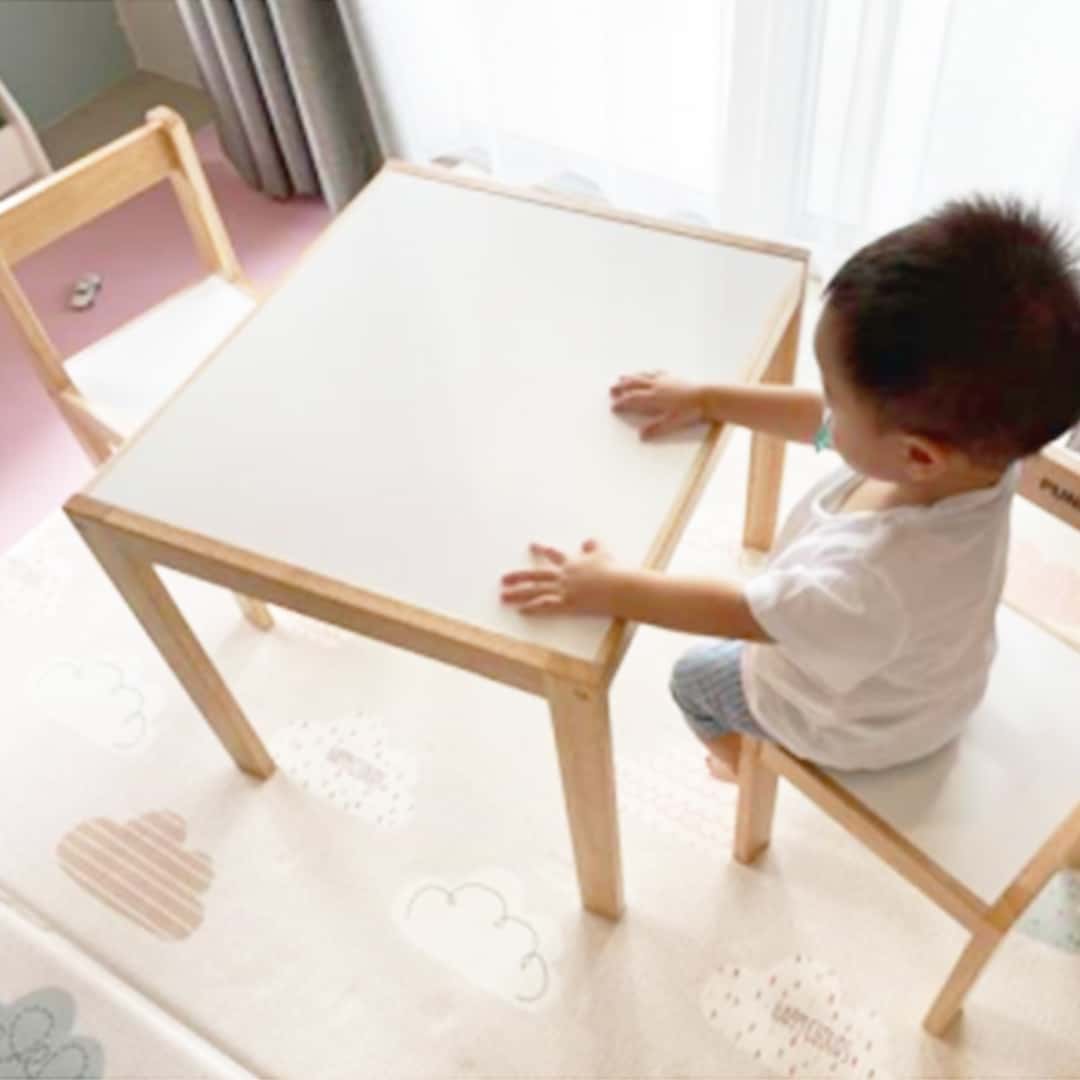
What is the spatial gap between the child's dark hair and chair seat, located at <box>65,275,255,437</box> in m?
0.96

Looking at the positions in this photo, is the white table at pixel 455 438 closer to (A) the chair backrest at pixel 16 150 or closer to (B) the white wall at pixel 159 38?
(A) the chair backrest at pixel 16 150

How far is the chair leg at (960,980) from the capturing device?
0.93 meters

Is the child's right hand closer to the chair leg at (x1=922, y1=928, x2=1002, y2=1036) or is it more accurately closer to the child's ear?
the child's ear

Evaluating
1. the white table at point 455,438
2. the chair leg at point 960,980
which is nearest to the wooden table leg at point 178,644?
the white table at point 455,438

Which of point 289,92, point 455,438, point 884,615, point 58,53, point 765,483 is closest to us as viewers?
point 884,615

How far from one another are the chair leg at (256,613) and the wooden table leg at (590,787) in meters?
0.64

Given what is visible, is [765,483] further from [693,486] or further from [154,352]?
[154,352]

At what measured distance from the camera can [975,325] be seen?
27.3 inches

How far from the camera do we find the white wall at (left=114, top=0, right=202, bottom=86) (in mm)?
2543

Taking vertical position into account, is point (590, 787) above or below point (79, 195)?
below

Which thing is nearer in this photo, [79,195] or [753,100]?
[79,195]

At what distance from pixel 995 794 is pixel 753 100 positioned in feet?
4.14

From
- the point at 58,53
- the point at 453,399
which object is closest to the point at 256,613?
the point at 453,399

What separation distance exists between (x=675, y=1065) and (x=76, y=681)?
1.01m
